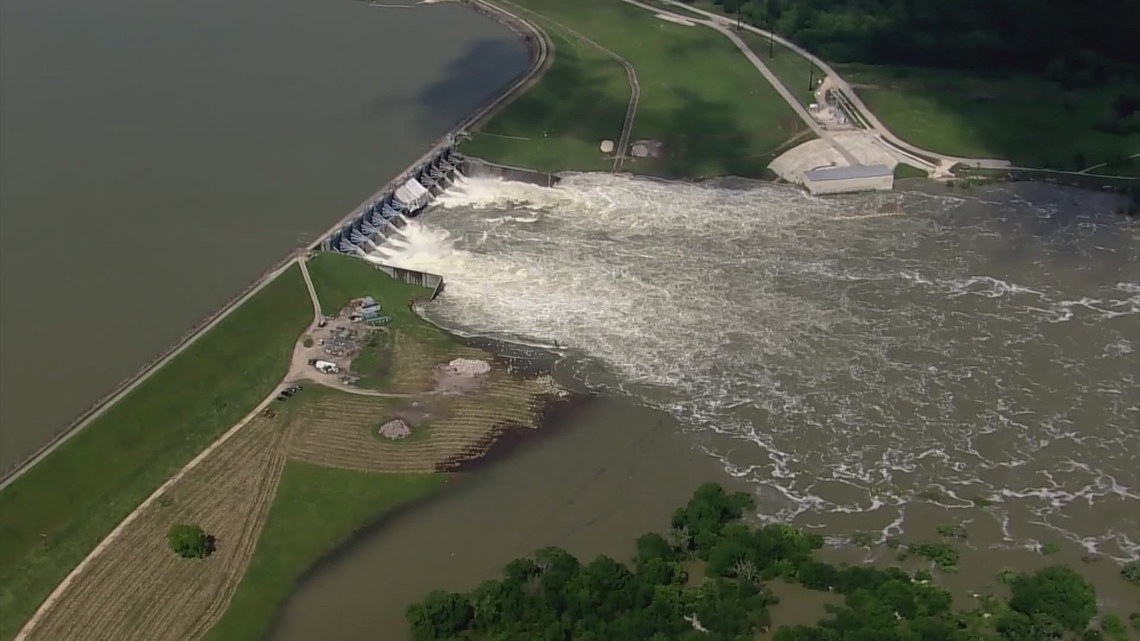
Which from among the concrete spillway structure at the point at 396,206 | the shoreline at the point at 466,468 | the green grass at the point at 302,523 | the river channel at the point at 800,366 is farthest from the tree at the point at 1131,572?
the concrete spillway structure at the point at 396,206

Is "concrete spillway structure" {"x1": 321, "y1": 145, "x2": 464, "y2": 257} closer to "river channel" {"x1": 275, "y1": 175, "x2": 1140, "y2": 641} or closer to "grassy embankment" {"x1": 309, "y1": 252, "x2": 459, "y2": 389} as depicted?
"river channel" {"x1": 275, "y1": 175, "x2": 1140, "y2": 641}

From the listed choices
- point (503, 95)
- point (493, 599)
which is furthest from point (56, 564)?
point (503, 95)

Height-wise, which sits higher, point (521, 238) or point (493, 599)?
point (521, 238)

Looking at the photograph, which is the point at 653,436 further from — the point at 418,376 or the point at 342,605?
the point at 342,605

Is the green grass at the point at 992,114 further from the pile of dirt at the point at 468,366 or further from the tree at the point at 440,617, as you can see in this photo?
the tree at the point at 440,617

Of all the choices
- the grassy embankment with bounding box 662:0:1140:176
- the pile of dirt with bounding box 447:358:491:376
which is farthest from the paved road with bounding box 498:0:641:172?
the pile of dirt with bounding box 447:358:491:376

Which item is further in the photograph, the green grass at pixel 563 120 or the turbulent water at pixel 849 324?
the green grass at pixel 563 120
